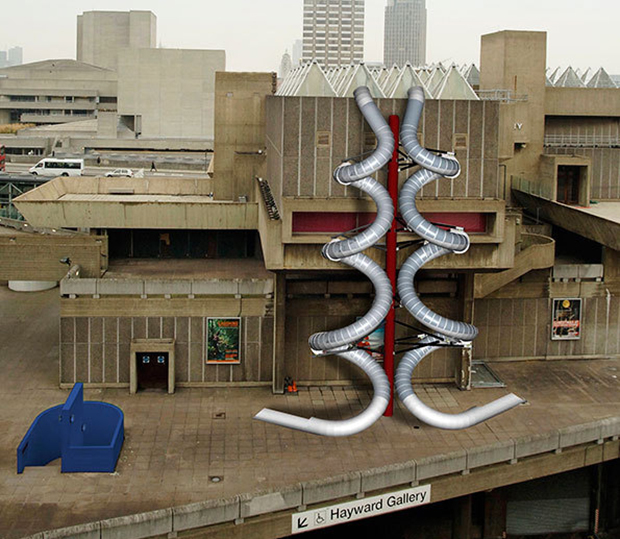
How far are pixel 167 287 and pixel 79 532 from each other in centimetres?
1414

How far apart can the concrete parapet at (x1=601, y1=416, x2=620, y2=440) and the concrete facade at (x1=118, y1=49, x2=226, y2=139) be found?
7547 cm

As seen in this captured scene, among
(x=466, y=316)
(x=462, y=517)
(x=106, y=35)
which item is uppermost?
(x=106, y=35)

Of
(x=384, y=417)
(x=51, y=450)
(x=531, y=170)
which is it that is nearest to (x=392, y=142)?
(x=384, y=417)

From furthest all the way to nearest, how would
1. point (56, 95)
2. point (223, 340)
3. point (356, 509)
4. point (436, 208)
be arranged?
1. point (56, 95)
2. point (223, 340)
3. point (436, 208)
4. point (356, 509)

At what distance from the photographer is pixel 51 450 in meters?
31.8

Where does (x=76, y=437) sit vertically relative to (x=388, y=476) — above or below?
above

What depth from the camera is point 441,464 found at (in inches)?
1183

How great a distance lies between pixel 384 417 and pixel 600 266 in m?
13.7

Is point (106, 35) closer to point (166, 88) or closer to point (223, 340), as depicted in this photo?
point (166, 88)

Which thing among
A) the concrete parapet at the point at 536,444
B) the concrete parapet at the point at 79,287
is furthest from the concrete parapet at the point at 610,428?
the concrete parapet at the point at 79,287

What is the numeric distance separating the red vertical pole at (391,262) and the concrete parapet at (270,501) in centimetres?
788

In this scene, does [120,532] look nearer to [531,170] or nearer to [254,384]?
[254,384]

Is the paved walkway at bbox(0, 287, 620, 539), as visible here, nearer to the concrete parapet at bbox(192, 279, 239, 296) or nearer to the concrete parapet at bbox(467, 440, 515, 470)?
the concrete parapet at bbox(467, 440, 515, 470)

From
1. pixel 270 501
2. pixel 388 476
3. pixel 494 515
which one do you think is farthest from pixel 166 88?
pixel 270 501
